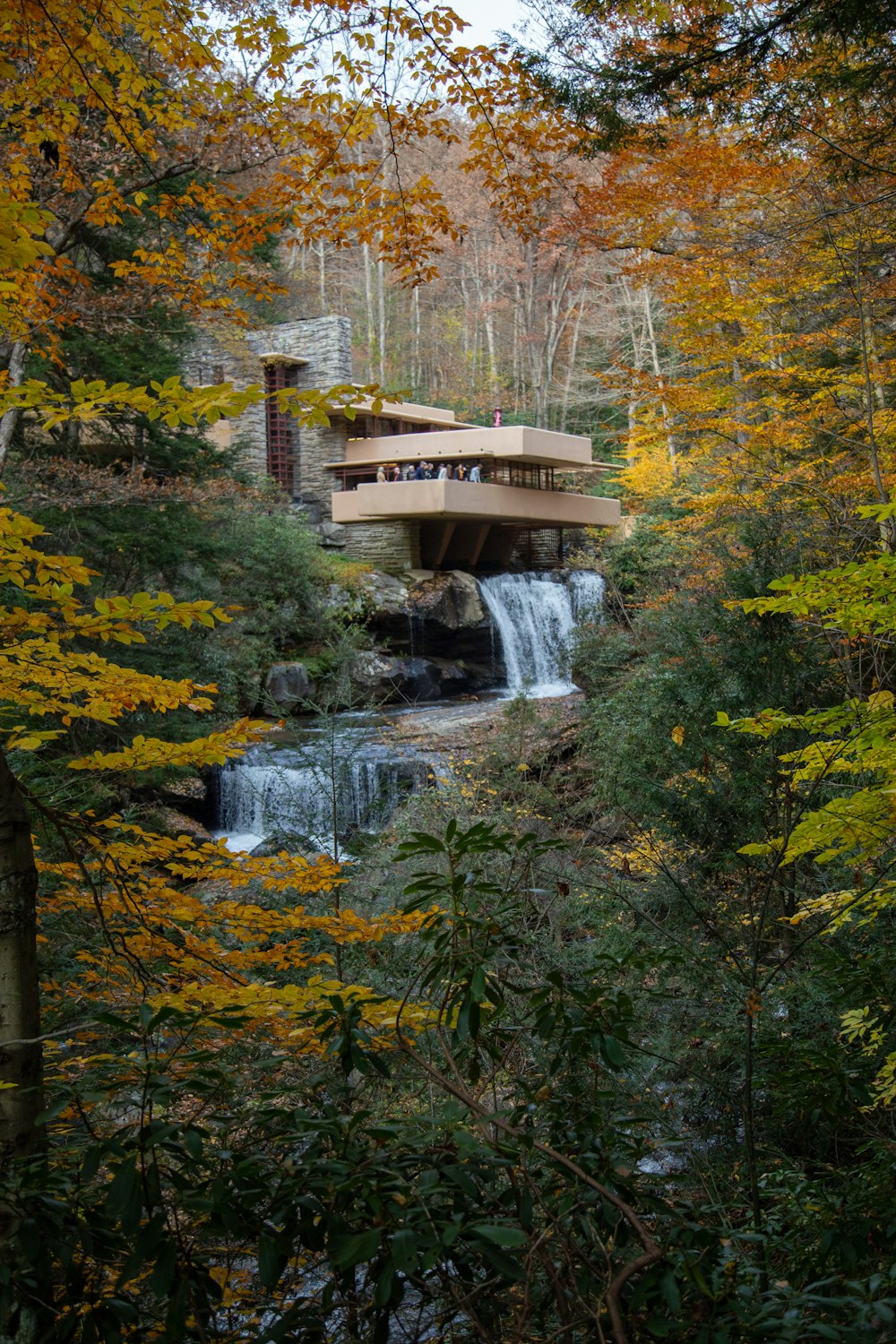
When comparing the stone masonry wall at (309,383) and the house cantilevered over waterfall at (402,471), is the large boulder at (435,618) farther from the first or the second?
the stone masonry wall at (309,383)

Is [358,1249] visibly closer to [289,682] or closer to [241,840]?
[241,840]

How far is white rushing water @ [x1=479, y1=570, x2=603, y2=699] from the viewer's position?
1622cm

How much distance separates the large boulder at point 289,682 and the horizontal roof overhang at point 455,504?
4.25 meters

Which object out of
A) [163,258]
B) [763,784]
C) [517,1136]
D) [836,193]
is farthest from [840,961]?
[836,193]

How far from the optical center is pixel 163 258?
15.7ft

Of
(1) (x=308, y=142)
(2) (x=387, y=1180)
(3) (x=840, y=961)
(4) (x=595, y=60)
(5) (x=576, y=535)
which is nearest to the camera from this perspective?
(2) (x=387, y=1180)

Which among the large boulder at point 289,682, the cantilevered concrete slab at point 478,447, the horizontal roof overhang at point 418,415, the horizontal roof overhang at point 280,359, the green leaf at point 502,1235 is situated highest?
the horizontal roof overhang at point 280,359

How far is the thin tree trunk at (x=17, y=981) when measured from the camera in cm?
173

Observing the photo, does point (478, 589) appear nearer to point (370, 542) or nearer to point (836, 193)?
point (370, 542)

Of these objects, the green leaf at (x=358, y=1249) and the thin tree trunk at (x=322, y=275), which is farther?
the thin tree trunk at (x=322, y=275)

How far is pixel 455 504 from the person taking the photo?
16750 millimetres

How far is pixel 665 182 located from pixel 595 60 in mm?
3552

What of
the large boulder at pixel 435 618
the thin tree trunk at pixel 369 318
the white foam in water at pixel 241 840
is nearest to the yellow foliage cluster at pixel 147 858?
the white foam in water at pixel 241 840

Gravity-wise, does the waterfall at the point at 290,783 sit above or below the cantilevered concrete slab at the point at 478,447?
below
